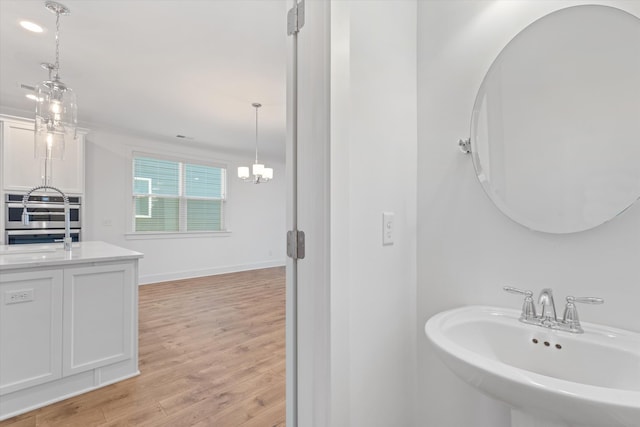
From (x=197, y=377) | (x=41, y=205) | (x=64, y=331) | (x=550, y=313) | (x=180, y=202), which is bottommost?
(x=197, y=377)

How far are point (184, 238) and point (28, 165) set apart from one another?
2492mm

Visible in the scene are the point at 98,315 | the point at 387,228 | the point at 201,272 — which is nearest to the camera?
the point at 387,228

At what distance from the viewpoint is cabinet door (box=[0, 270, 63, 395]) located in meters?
1.79

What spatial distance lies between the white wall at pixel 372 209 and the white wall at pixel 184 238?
5118mm

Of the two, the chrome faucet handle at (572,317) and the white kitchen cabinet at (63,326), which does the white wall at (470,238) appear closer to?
the chrome faucet handle at (572,317)

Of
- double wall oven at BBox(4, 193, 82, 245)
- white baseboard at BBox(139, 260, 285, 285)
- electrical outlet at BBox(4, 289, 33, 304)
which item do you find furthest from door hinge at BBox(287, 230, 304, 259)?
white baseboard at BBox(139, 260, 285, 285)

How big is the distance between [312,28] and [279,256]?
689cm

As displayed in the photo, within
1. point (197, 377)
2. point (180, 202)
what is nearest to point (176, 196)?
point (180, 202)

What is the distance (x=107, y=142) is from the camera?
4934 millimetres

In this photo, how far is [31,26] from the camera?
2.29 metres

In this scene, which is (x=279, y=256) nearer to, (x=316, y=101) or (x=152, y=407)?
(x=152, y=407)

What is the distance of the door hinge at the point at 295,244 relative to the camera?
985 mm

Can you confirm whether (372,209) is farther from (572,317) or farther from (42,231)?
(42,231)

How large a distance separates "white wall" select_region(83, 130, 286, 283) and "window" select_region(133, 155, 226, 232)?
7.0 inches
